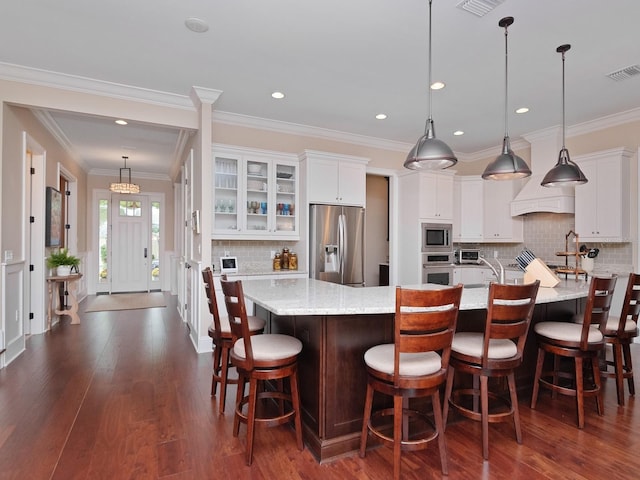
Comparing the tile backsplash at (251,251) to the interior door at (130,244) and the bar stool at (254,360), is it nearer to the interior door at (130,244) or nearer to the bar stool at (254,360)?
the bar stool at (254,360)

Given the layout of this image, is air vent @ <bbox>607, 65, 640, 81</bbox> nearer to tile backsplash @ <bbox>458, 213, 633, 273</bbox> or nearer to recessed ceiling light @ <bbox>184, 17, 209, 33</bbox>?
tile backsplash @ <bbox>458, 213, 633, 273</bbox>

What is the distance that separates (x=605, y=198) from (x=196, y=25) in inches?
200

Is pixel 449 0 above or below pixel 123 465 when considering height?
above

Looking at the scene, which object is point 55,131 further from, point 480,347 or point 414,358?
point 480,347

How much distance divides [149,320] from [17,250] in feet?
6.90

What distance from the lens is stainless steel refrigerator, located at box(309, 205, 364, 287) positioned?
5.03 meters

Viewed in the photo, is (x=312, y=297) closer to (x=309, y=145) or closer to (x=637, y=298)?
(x=637, y=298)

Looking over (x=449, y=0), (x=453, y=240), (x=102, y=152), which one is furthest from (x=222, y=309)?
(x=102, y=152)

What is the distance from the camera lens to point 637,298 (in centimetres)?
284

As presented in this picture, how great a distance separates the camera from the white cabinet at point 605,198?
4.57m

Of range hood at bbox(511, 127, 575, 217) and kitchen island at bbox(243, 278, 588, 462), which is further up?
range hood at bbox(511, 127, 575, 217)

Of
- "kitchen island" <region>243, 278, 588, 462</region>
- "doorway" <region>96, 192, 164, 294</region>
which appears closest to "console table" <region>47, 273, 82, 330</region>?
"doorway" <region>96, 192, 164, 294</region>

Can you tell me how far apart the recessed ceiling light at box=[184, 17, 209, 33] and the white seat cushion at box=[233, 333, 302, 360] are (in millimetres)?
2395

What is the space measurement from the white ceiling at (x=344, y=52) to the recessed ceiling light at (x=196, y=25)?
4cm
